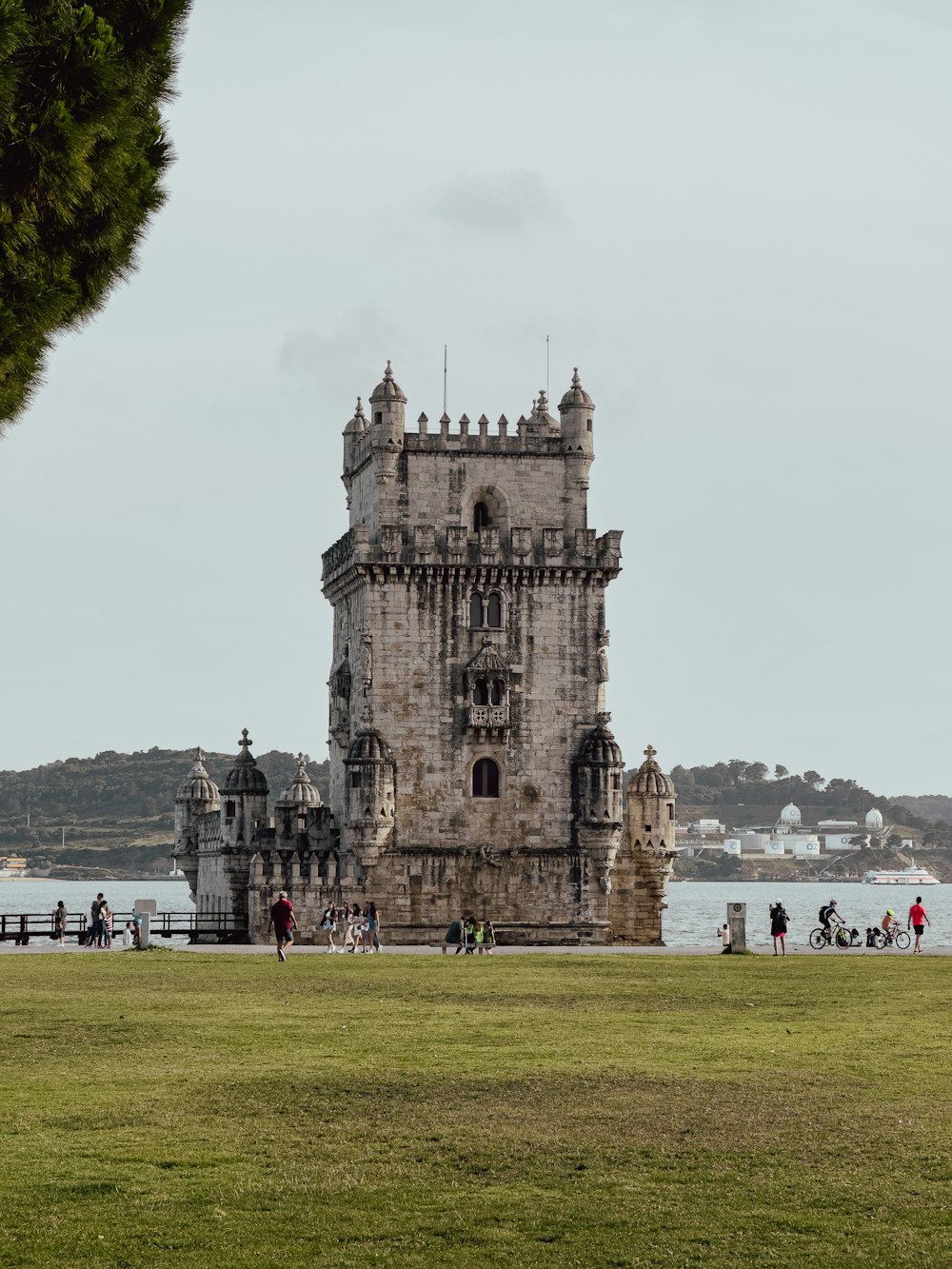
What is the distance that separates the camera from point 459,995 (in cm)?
3391

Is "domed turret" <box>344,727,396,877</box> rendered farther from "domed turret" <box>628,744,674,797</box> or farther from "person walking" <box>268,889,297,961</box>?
"person walking" <box>268,889,297,961</box>

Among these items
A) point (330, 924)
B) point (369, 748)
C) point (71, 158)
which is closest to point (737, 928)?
point (330, 924)

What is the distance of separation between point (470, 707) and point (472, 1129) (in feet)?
132

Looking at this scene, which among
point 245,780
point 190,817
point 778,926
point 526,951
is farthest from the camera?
point 190,817

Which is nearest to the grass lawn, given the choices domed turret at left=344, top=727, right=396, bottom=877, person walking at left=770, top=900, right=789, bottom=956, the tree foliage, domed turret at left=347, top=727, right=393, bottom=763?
the tree foliage

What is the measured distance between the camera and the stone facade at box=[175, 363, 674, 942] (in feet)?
196

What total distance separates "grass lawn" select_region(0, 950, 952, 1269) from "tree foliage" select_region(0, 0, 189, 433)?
6.94 m

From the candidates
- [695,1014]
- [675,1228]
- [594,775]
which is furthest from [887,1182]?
[594,775]

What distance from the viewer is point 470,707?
59938 mm

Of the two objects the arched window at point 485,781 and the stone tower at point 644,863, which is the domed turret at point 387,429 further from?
the stone tower at point 644,863

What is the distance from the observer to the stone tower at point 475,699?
59875 millimetres

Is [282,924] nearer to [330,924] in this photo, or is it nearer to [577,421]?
[330,924]

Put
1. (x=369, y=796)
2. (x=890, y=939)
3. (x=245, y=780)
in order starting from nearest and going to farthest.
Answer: (x=890, y=939) < (x=369, y=796) < (x=245, y=780)

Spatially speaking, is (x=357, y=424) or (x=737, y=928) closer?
(x=737, y=928)
